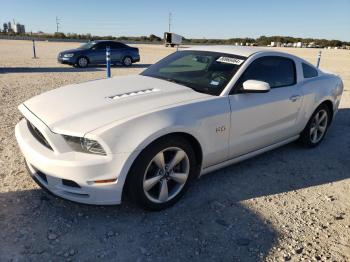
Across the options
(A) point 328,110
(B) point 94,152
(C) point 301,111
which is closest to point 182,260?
(B) point 94,152

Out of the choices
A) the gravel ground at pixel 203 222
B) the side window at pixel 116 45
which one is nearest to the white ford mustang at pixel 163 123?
the gravel ground at pixel 203 222

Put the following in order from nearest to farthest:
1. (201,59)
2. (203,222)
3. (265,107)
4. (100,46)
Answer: (203,222)
(265,107)
(201,59)
(100,46)

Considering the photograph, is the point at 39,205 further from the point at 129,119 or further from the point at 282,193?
the point at 282,193

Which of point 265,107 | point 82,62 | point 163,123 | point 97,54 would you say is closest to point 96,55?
point 97,54

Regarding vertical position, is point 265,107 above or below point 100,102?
below

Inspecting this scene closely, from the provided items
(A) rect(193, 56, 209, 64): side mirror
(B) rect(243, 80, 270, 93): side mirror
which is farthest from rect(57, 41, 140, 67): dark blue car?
(B) rect(243, 80, 270, 93): side mirror

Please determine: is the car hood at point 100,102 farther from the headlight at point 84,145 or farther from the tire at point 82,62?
the tire at point 82,62

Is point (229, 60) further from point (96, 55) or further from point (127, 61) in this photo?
point (127, 61)

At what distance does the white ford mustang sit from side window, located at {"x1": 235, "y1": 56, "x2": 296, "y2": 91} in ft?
0.04

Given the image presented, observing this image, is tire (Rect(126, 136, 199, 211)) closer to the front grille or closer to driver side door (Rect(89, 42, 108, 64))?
the front grille

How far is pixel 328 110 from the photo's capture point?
18.5ft

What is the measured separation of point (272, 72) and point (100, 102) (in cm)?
228

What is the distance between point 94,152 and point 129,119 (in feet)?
1.33

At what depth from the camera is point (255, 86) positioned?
150 inches
